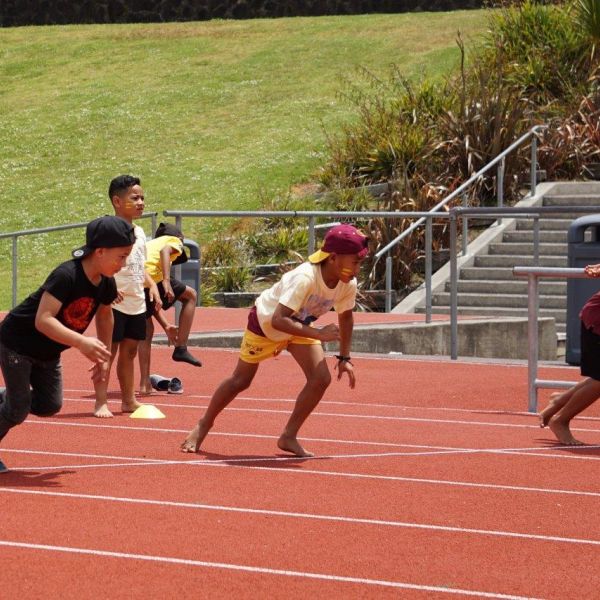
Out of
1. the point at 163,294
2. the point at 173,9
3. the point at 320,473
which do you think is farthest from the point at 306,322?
the point at 173,9

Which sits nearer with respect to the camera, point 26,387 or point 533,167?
point 26,387

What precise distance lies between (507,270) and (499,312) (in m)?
1.32

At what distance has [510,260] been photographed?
20516 mm

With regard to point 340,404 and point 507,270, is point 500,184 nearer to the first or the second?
point 507,270

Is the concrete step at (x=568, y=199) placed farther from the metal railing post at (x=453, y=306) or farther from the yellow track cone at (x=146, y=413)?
the yellow track cone at (x=146, y=413)

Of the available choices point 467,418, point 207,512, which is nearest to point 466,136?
point 467,418

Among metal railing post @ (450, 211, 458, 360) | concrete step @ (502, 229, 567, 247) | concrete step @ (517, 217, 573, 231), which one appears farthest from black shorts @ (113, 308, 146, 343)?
concrete step @ (517, 217, 573, 231)

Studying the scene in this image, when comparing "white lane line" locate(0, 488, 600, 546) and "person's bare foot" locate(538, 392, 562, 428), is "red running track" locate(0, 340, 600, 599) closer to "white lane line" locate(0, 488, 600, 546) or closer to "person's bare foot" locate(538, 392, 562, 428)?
"white lane line" locate(0, 488, 600, 546)

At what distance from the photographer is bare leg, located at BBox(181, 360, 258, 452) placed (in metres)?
8.88

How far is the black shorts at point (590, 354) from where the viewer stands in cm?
916

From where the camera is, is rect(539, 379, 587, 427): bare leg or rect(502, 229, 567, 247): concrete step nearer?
rect(539, 379, 587, 427): bare leg

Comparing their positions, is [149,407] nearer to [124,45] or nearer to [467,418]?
[467,418]

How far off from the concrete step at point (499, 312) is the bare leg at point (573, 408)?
28.5 ft

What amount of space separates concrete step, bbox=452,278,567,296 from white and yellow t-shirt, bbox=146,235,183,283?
782cm
